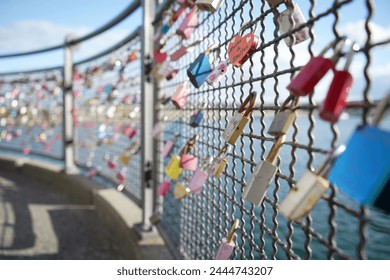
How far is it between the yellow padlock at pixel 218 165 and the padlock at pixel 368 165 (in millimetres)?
525

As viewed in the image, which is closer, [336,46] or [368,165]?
[368,165]

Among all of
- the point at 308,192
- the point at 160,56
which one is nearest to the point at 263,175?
the point at 308,192

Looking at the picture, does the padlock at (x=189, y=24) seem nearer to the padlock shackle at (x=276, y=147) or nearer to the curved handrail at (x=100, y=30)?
the padlock shackle at (x=276, y=147)

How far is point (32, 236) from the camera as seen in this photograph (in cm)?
239

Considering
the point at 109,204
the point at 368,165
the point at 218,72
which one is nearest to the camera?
the point at 368,165

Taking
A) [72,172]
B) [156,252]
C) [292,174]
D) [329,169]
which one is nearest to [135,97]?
[156,252]

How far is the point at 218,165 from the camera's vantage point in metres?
1.04

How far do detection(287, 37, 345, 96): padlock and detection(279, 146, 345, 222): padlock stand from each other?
14 centimetres

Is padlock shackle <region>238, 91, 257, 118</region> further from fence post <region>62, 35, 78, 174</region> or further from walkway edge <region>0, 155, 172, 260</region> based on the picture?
fence post <region>62, 35, 78, 174</region>

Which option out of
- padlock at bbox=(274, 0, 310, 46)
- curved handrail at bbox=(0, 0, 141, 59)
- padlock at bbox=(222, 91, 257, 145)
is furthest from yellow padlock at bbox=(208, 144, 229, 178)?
curved handrail at bbox=(0, 0, 141, 59)

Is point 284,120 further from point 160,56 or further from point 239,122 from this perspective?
point 160,56

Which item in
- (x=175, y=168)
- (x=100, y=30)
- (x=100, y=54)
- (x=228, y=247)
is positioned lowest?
(x=228, y=247)

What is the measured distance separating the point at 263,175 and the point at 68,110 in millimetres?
3817

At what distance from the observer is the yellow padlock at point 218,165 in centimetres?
101
